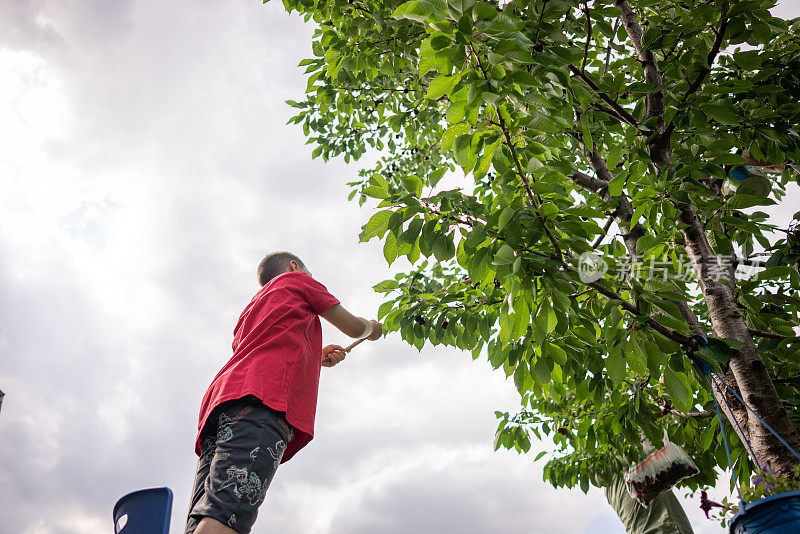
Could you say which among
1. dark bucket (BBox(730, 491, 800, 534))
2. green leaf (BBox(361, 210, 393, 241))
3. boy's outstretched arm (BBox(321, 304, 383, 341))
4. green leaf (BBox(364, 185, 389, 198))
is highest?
boy's outstretched arm (BBox(321, 304, 383, 341))

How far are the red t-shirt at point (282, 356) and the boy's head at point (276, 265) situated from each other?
1.38 ft

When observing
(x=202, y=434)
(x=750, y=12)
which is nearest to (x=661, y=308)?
(x=750, y=12)

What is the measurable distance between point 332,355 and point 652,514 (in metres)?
3.06

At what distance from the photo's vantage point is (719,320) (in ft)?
6.75

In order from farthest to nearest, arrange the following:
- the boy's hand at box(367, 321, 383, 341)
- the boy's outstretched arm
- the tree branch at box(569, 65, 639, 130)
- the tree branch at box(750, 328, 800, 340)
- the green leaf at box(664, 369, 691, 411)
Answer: the boy's hand at box(367, 321, 383, 341) < the boy's outstretched arm < the tree branch at box(569, 65, 639, 130) < the tree branch at box(750, 328, 800, 340) < the green leaf at box(664, 369, 691, 411)

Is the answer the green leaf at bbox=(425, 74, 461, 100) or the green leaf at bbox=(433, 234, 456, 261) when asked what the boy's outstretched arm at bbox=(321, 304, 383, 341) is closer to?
the green leaf at bbox=(433, 234, 456, 261)

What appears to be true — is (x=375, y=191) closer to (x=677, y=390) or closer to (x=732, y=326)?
(x=677, y=390)

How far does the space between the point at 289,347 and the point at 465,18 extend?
146 centimetres

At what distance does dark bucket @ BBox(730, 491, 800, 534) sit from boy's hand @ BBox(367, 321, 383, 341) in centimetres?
173

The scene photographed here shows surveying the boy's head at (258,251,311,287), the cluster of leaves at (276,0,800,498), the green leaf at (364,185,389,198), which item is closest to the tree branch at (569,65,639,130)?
the cluster of leaves at (276,0,800,498)

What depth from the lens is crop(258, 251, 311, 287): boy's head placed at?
281 cm

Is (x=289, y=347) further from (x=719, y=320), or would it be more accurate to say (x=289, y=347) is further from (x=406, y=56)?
(x=719, y=320)

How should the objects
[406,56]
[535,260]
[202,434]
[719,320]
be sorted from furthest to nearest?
[406,56], [719,320], [202,434], [535,260]

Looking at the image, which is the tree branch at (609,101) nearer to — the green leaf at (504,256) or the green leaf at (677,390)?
the green leaf at (677,390)
